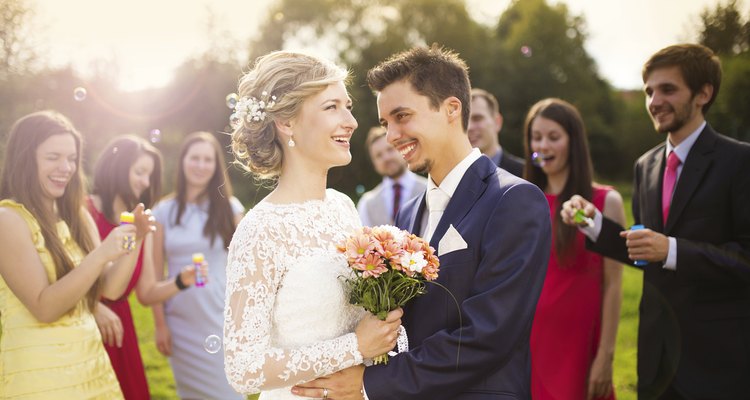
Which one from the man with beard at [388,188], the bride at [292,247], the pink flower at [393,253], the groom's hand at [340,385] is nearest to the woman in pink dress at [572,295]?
the bride at [292,247]

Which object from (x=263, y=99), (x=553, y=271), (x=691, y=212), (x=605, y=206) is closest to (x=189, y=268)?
(x=263, y=99)

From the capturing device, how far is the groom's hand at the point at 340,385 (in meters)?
2.85

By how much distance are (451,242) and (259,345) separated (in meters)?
1.03

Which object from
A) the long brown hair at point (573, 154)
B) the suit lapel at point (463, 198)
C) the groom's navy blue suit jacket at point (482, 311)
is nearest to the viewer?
the groom's navy blue suit jacket at point (482, 311)

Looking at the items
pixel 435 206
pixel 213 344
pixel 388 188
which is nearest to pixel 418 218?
pixel 435 206

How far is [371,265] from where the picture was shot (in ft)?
8.70

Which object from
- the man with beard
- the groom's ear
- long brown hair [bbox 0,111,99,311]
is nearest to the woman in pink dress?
the groom's ear

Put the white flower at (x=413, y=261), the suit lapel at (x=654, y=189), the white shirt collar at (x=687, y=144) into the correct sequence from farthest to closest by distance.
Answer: the suit lapel at (x=654, y=189)
the white shirt collar at (x=687, y=144)
the white flower at (x=413, y=261)

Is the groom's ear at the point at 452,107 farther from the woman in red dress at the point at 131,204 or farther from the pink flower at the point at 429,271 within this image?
the woman in red dress at the point at 131,204

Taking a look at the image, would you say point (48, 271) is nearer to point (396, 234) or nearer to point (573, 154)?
point (396, 234)

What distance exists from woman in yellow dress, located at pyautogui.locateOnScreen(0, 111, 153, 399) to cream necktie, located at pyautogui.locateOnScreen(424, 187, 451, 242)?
205 cm

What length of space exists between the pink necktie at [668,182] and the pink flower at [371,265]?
270 centimetres

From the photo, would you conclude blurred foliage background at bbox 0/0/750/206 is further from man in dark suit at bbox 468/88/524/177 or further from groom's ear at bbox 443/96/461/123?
groom's ear at bbox 443/96/461/123

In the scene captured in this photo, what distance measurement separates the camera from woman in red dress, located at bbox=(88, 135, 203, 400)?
209 inches
